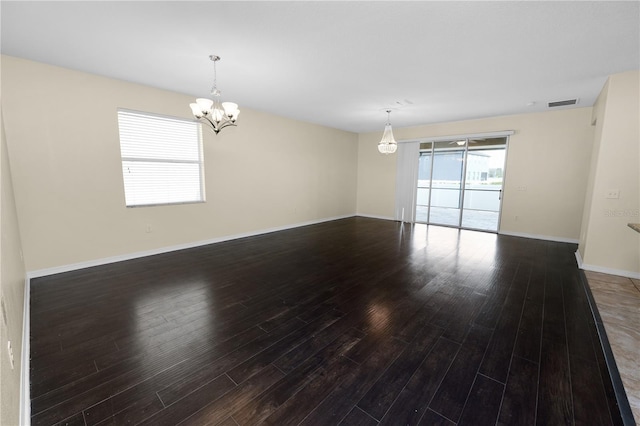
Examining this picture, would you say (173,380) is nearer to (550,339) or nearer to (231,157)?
(550,339)

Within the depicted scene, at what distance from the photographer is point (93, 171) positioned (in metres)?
3.68

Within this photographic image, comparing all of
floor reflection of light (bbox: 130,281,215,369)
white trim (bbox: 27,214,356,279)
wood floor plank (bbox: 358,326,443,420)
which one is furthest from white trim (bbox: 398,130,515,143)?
floor reflection of light (bbox: 130,281,215,369)

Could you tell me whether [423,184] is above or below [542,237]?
above

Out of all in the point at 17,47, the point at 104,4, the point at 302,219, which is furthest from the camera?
the point at 302,219

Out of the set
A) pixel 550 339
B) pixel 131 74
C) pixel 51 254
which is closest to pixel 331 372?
pixel 550 339

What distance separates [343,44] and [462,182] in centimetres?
518

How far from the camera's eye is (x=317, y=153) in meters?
7.12

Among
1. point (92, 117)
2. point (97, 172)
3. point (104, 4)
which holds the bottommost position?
point (97, 172)

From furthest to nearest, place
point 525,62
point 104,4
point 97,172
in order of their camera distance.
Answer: point 97,172
point 525,62
point 104,4

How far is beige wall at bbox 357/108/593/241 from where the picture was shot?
512cm

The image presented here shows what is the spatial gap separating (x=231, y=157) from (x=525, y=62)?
4667 millimetres

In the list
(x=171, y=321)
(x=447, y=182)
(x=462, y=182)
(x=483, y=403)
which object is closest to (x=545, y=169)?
(x=462, y=182)

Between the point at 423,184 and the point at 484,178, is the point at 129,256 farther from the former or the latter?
the point at 484,178

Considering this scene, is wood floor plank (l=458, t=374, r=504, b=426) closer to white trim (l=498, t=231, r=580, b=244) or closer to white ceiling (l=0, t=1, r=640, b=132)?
white ceiling (l=0, t=1, r=640, b=132)
